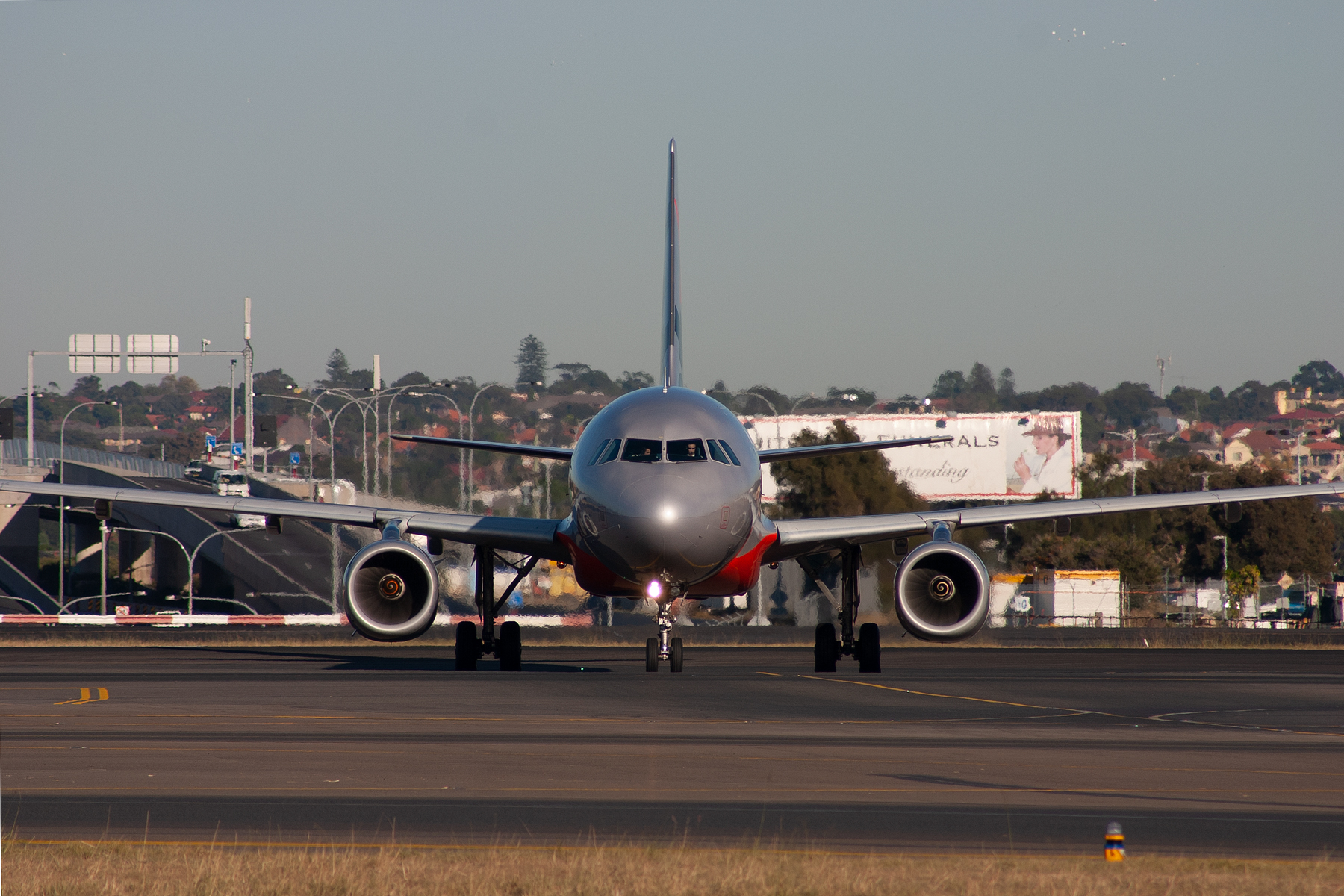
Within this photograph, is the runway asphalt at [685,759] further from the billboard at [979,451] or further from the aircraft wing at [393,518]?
the billboard at [979,451]

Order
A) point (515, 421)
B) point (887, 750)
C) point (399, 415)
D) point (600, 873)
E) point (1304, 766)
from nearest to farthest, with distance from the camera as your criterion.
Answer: point (600, 873) → point (1304, 766) → point (887, 750) → point (515, 421) → point (399, 415)

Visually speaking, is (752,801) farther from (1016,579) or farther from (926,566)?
(1016,579)

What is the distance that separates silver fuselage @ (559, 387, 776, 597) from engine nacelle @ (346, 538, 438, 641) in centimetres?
268

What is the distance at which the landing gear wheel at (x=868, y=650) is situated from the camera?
2733 centimetres

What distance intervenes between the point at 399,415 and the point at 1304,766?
16572cm

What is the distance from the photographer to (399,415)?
576 ft

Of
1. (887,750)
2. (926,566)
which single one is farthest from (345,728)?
(926,566)

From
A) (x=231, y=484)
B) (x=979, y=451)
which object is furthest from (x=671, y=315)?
(x=979, y=451)

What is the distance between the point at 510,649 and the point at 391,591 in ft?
11.0

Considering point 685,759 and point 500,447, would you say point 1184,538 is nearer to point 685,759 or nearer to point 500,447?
point 500,447

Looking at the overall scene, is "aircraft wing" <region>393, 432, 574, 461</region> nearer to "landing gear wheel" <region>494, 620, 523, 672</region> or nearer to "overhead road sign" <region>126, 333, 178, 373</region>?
"landing gear wheel" <region>494, 620, 523, 672</region>

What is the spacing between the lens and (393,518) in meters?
27.2

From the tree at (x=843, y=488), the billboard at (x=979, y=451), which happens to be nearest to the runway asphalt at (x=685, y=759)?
the tree at (x=843, y=488)

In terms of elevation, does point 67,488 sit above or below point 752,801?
above
